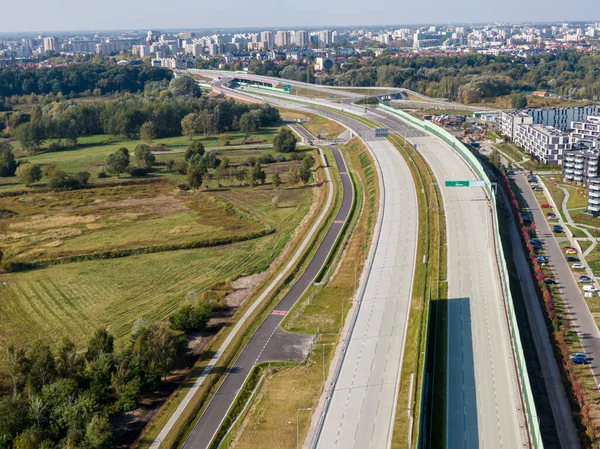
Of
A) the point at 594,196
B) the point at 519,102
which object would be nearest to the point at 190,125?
the point at 519,102

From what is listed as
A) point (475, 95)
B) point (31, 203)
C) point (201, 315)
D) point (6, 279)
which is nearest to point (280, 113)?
point (475, 95)

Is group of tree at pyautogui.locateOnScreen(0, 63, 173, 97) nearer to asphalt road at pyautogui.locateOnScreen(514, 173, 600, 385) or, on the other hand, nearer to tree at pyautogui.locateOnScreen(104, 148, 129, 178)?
tree at pyautogui.locateOnScreen(104, 148, 129, 178)

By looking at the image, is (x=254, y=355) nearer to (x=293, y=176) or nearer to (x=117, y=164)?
(x=293, y=176)

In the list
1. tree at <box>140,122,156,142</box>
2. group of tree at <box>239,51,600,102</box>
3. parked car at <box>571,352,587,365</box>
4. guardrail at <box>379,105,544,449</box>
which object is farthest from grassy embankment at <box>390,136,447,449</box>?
group of tree at <box>239,51,600,102</box>

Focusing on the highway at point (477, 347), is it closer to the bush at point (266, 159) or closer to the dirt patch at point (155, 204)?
the dirt patch at point (155, 204)

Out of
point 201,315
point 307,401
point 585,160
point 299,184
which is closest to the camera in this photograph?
point 307,401

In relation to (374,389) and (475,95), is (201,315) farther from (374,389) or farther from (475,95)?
(475,95)

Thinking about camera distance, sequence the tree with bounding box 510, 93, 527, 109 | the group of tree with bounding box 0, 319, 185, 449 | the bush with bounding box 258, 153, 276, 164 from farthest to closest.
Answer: the tree with bounding box 510, 93, 527, 109 → the bush with bounding box 258, 153, 276, 164 → the group of tree with bounding box 0, 319, 185, 449
